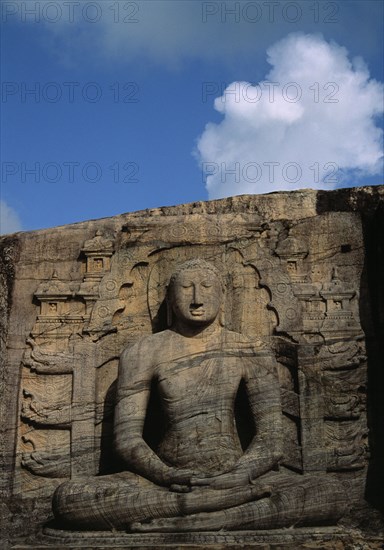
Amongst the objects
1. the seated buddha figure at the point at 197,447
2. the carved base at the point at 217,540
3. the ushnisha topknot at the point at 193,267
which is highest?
the ushnisha topknot at the point at 193,267

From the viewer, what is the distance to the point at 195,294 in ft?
26.5

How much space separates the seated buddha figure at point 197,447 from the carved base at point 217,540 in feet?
0.29

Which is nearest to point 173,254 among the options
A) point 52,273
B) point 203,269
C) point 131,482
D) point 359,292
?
point 203,269

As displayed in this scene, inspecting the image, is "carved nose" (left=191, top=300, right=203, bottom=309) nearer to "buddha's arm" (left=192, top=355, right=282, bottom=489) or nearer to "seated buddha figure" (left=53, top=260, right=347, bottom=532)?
"seated buddha figure" (left=53, top=260, right=347, bottom=532)

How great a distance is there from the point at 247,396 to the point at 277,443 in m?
0.62

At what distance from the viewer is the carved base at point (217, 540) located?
651cm

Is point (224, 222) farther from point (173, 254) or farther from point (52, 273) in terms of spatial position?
point (52, 273)

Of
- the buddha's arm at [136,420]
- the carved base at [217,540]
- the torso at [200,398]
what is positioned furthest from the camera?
the torso at [200,398]

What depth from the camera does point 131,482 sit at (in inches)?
285

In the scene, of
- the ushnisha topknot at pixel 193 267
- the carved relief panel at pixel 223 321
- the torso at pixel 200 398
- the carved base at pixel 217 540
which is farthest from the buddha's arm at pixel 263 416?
the ushnisha topknot at pixel 193 267

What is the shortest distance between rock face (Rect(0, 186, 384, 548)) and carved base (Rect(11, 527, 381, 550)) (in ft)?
1.75

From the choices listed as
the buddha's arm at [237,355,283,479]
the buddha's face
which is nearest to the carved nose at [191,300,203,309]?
the buddha's face

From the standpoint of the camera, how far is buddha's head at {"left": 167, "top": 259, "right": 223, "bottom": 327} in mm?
8094

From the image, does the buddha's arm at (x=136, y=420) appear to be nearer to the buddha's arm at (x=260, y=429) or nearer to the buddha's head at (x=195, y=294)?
the buddha's arm at (x=260, y=429)
